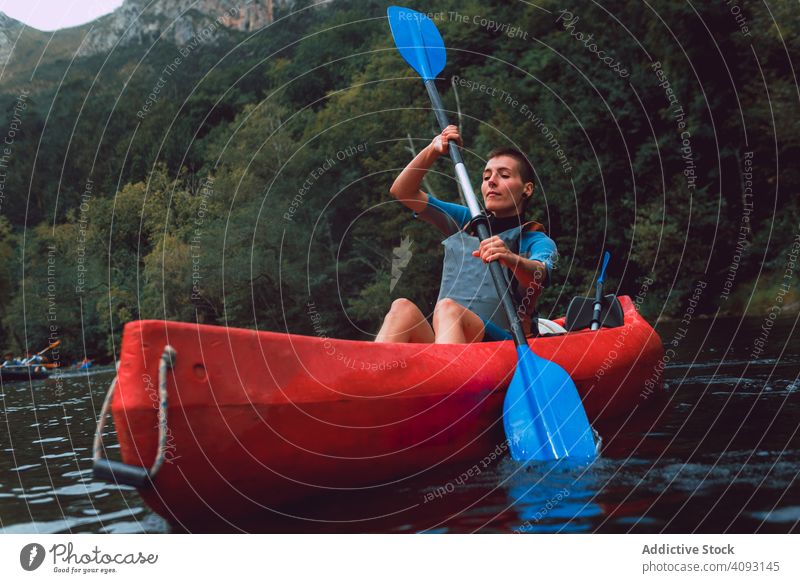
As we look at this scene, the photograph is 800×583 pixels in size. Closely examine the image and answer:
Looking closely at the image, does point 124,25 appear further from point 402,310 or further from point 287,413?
point 287,413

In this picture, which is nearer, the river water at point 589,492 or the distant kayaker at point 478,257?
the river water at point 589,492

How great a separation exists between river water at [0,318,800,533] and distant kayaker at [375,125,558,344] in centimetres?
62

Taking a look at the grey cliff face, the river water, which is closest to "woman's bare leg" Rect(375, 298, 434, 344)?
the river water

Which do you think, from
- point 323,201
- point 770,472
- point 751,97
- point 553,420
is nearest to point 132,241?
point 323,201

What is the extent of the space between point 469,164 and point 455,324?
1509 centimetres

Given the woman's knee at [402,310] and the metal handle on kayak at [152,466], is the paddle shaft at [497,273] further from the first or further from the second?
the metal handle on kayak at [152,466]

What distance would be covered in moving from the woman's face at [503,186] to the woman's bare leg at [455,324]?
572 mm

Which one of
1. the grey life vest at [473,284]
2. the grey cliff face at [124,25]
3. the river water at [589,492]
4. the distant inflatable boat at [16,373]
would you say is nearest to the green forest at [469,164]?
the distant inflatable boat at [16,373]

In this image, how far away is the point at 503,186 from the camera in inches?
129

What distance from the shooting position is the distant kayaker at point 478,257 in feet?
9.40

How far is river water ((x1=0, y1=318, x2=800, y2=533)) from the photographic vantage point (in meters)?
1.86

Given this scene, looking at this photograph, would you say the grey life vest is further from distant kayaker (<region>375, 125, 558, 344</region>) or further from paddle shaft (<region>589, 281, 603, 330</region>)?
paddle shaft (<region>589, 281, 603, 330</region>)

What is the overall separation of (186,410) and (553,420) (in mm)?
1478
